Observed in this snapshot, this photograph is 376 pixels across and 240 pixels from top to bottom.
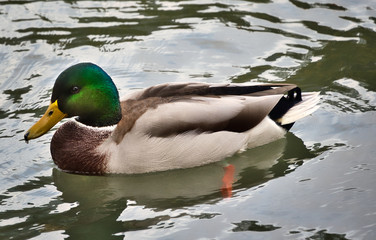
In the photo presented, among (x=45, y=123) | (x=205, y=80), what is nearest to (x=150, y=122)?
(x=45, y=123)

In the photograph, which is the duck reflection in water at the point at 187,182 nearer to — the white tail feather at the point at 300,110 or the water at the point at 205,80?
the water at the point at 205,80

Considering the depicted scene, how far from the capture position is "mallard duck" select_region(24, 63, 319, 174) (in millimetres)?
6680

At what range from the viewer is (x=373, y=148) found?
700 cm

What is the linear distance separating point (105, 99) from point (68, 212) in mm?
1150

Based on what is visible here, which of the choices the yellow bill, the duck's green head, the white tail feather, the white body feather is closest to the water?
the white body feather

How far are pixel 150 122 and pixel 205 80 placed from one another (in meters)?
2.00

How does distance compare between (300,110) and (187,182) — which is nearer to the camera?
(187,182)

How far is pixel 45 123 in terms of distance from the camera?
263 inches

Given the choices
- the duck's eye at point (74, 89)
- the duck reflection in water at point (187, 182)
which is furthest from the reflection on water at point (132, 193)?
the duck's eye at point (74, 89)

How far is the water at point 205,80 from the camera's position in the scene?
5941 millimetres

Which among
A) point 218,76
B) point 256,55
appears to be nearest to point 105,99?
point 218,76

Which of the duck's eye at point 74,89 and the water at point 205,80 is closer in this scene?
the water at point 205,80

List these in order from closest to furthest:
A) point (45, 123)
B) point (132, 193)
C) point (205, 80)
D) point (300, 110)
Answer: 1. point (132, 193)
2. point (45, 123)
3. point (300, 110)
4. point (205, 80)

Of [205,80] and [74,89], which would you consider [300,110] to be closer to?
[205,80]
